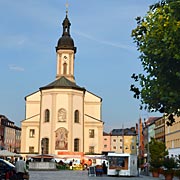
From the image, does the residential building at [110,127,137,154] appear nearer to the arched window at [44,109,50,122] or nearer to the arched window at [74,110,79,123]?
the arched window at [74,110,79,123]

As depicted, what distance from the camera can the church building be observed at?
7419 centimetres

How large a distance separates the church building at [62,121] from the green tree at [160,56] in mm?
54203

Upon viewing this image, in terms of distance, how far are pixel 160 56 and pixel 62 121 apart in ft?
192

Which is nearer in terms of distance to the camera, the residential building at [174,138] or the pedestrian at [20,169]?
the pedestrian at [20,169]

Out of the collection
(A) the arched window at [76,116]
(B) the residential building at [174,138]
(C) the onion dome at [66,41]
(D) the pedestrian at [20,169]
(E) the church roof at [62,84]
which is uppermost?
(C) the onion dome at [66,41]

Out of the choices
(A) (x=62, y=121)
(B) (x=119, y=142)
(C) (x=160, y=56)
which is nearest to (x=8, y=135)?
(B) (x=119, y=142)

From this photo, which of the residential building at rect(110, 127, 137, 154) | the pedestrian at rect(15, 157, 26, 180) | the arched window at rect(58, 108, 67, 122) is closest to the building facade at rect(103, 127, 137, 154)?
the residential building at rect(110, 127, 137, 154)

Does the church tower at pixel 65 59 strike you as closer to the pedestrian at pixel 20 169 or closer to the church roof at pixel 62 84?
the church roof at pixel 62 84

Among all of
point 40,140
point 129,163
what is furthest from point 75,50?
point 129,163

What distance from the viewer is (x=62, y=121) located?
75.2 m

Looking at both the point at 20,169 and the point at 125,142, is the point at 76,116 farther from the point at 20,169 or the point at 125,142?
the point at 125,142

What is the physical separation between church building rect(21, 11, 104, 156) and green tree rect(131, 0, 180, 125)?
5420 centimetres

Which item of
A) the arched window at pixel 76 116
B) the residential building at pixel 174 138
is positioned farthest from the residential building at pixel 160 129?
the arched window at pixel 76 116

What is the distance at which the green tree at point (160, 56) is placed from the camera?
1688 centimetres
